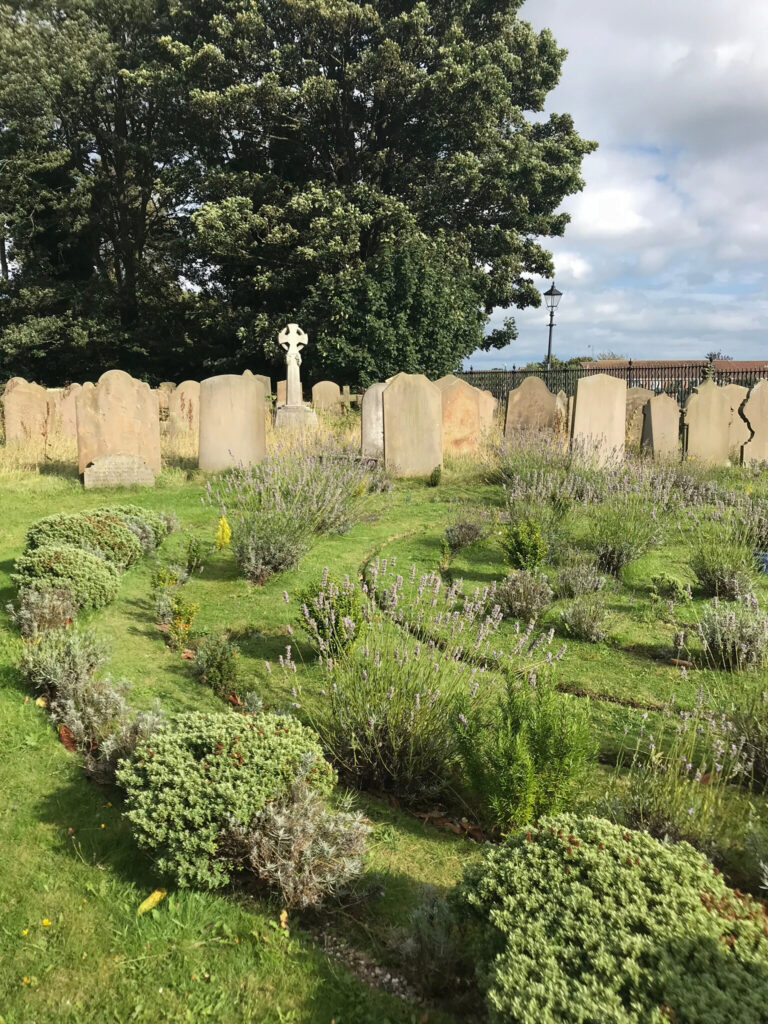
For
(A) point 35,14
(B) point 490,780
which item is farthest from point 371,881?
(A) point 35,14

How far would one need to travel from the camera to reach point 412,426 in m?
11.7

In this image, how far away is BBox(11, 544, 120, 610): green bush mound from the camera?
549cm

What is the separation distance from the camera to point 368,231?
75.1ft

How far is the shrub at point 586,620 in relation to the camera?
5328 mm

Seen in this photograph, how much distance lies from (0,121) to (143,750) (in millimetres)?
27695

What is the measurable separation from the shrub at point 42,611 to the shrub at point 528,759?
3.25 m

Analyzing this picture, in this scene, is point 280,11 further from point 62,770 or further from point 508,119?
point 62,770

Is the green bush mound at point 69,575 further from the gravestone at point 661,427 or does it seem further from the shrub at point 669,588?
the gravestone at point 661,427

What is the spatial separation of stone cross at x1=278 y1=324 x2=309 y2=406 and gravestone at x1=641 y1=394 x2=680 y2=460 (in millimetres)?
8409

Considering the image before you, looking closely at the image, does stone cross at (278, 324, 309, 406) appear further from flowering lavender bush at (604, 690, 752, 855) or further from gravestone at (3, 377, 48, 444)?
flowering lavender bush at (604, 690, 752, 855)

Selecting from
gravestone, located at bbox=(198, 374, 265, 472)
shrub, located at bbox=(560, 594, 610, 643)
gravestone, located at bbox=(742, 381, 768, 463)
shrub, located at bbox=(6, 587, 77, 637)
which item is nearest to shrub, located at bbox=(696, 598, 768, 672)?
shrub, located at bbox=(560, 594, 610, 643)

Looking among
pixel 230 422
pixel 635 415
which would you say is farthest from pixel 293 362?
pixel 635 415

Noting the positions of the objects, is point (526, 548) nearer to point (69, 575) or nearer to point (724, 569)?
point (724, 569)

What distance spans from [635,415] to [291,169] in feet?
50.5
